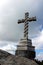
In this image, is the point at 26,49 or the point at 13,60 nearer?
the point at 13,60

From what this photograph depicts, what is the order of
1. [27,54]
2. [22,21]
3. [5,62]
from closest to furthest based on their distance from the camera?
[5,62], [27,54], [22,21]

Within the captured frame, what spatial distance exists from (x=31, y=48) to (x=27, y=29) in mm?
3250

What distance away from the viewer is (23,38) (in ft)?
100

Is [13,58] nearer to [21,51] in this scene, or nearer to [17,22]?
[21,51]

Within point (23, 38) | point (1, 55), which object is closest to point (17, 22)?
point (23, 38)

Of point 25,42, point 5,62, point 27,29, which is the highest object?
point 27,29

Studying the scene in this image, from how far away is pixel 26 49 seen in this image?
1139 inches

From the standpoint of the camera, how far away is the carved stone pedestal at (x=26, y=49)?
28.9 m

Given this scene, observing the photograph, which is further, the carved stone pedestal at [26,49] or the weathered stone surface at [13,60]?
the carved stone pedestal at [26,49]

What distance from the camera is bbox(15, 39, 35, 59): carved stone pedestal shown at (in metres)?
28.9

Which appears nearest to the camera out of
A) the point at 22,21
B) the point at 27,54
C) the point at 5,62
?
the point at 5,62

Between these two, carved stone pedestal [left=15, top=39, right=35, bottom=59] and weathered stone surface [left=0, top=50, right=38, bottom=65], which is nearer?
weathered stone surface [left=0, top=50, right=38, bottom=65]

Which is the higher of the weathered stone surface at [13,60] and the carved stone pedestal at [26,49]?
the carved stone pedestal at [26,49]

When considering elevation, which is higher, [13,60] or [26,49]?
[26,49]
